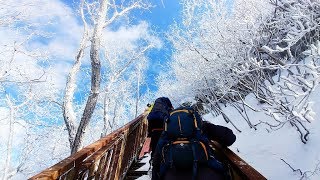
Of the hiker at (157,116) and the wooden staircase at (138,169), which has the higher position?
the hiker at (157,116)

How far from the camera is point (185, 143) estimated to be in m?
2.83

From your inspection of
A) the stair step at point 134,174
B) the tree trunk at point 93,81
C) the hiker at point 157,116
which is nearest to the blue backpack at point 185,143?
the hiker at point 157,116

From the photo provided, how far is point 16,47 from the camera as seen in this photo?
11133 millimetres

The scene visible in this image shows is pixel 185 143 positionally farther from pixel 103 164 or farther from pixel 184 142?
pixel 103 164

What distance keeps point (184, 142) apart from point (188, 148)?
0.07 m

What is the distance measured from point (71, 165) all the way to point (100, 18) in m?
6.64

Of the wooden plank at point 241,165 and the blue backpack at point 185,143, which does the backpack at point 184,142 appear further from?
the wooden plank at point 241,165

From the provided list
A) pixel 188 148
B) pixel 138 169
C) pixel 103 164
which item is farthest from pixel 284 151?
pixel 188 148

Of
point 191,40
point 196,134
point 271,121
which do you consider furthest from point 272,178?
point 191,40

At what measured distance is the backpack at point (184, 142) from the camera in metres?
2.77

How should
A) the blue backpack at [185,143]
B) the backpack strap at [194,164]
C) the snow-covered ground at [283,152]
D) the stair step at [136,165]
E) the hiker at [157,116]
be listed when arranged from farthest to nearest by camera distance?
the stair step at [136,165] < the snow-covered ground at [283,152] < the hiker at [157,116] < the blue backpack at [185,143] < the backpack strap at [194,164]

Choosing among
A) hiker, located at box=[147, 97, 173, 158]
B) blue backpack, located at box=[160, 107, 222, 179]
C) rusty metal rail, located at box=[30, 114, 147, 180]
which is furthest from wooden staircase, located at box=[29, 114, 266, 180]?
hiker, located at box=[147, 97, 173, 158]

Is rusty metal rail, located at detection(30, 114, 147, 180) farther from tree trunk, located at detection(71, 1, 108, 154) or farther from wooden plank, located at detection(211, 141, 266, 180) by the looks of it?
tree trunk, located at detection(71, 1, 108, 154)

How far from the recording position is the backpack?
277 centimetres
